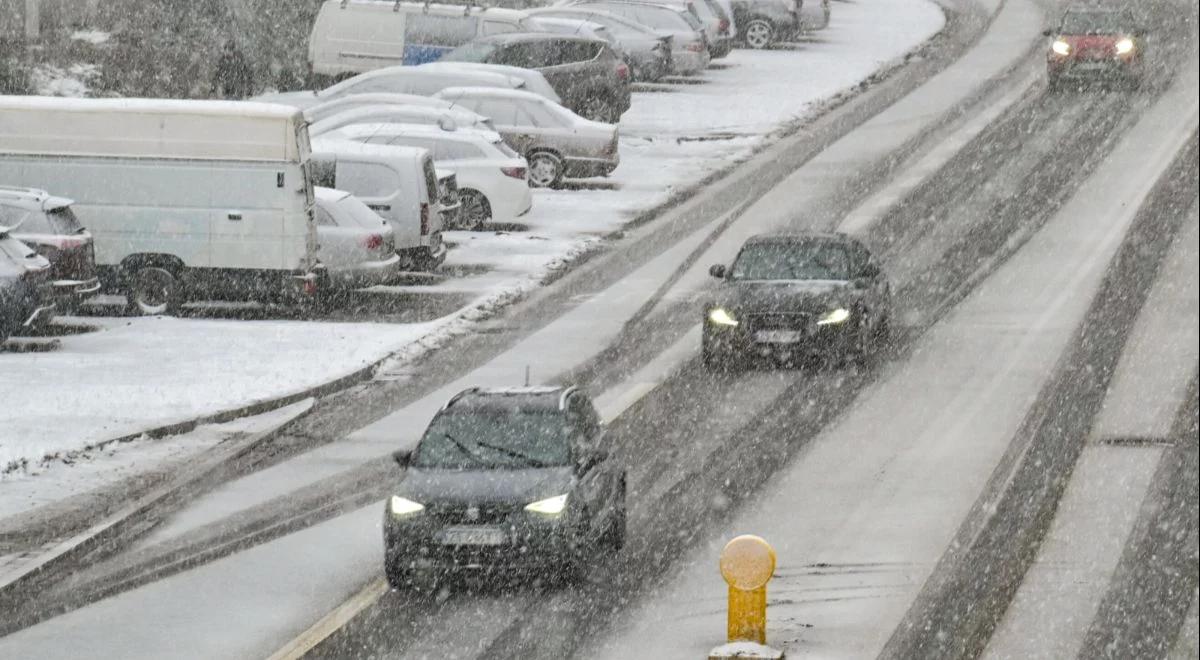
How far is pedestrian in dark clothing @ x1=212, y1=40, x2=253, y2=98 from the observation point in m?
38.9

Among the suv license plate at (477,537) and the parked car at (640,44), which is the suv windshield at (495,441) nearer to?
the suv license plate at (477,537)

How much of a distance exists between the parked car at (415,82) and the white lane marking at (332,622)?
2197 centimetres

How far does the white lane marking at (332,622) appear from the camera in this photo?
42.0ft

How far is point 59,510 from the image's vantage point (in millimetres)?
16703

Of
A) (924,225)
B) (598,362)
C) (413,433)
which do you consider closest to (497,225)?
(924,225)

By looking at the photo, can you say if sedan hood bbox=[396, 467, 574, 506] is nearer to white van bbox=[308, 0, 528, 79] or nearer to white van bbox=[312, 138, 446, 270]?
white van bbox=[312, 138, 446, 270]

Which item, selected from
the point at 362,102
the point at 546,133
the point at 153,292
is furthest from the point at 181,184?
the point at 546,133

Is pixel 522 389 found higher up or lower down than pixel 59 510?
higher up

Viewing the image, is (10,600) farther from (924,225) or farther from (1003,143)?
(1003,143)

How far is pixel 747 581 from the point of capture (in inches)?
433

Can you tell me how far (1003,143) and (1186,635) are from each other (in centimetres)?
2393

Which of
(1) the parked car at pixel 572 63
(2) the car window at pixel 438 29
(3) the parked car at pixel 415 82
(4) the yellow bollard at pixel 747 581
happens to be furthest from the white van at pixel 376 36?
(4) the yellow bollard at pixel 747 581

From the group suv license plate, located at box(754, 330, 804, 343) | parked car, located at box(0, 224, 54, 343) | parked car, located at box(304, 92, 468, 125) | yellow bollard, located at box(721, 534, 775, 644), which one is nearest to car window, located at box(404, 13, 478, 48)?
parked car, located at box(304, 92, 468, 125)

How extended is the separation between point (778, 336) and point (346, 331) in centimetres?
553
